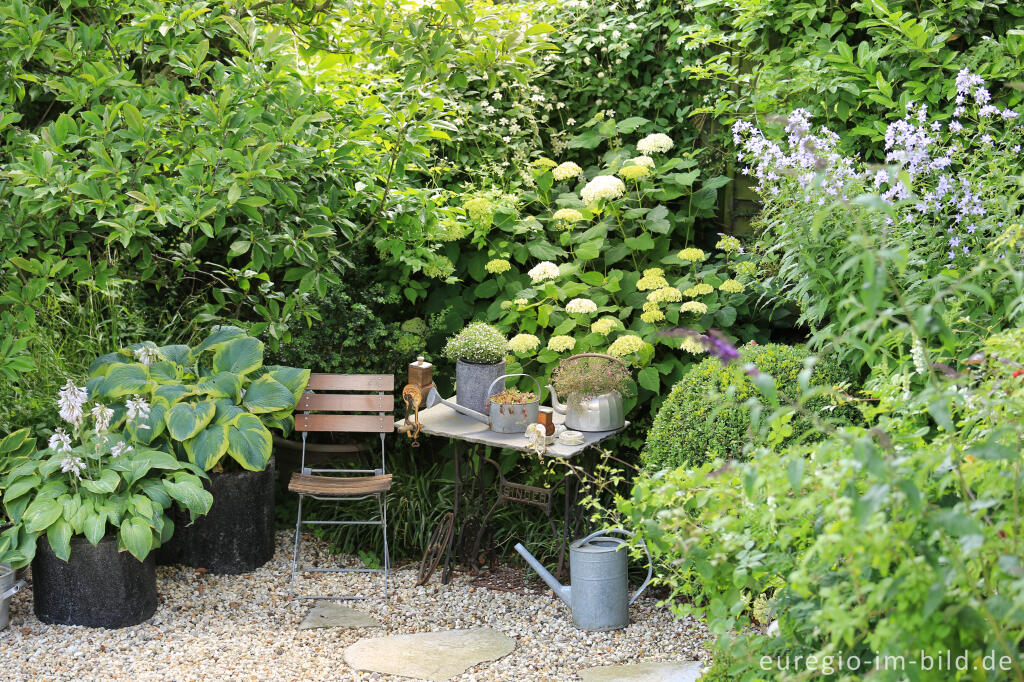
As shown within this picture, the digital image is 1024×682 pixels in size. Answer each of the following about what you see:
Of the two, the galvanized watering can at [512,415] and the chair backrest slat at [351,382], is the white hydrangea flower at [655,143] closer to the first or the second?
the galvanized watering can at [512,415]

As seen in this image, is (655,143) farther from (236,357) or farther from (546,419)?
(236,357)

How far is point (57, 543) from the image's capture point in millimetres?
3426

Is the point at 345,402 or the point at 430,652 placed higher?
the point at 345,402

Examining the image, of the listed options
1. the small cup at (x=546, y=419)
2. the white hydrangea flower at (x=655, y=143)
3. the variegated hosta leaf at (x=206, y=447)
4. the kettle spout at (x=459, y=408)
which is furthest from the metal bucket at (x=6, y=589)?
the white hydrangea flower at (x=655, y=143)

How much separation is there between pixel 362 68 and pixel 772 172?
2.85m

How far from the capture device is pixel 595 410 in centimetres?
400

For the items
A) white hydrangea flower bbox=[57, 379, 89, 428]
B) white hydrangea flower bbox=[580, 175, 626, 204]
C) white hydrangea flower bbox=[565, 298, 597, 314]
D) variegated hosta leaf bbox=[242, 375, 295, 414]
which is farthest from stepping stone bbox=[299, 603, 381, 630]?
white hydrangea flower bbox=[580, 175, 626, 204]

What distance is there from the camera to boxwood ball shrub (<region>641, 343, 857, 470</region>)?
11.1 feet

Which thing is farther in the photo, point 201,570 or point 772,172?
point 201,570

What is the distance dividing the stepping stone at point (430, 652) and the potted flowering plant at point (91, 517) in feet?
2.94

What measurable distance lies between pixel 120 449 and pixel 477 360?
1538 mm

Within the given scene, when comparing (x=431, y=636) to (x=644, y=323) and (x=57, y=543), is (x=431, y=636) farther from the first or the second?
(x=644, y=323)

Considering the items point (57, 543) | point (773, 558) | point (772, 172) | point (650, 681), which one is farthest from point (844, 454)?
point (57, 543)

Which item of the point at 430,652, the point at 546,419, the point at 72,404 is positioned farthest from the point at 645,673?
the point at 72,404
